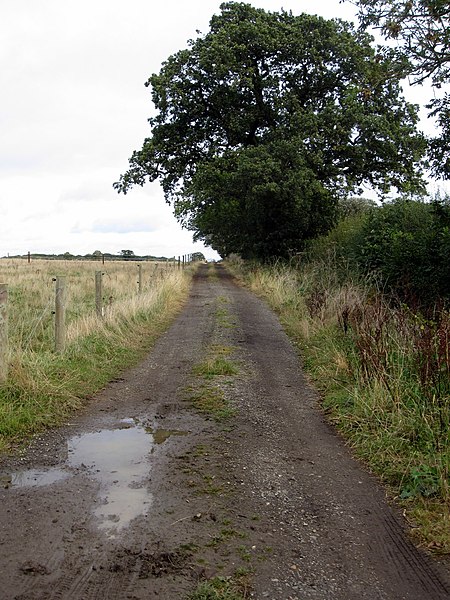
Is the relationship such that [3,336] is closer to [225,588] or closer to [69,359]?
[69,359]

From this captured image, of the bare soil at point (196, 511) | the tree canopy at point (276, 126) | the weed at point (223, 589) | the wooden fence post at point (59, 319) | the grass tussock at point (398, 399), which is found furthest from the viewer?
the tree canopy at point (276, 126)

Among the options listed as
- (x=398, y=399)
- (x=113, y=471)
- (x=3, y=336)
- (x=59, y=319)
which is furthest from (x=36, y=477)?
(x=59, y=319)

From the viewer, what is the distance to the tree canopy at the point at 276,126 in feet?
75.8

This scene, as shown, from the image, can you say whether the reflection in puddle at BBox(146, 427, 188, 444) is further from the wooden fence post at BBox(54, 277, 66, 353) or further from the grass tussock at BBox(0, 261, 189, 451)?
the wooden fence post at BBox(54, 277, 66, 353)

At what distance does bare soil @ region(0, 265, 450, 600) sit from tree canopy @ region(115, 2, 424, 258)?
17.3 metres

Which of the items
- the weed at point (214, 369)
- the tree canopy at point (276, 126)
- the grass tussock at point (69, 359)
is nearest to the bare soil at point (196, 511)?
the grass tussock at point (69, 359)

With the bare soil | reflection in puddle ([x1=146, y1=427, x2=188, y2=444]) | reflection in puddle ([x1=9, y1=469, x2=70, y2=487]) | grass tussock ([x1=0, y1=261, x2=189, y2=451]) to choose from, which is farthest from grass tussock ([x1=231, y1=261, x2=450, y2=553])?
grass tussock ([x1=0, y1=261, x2=189, y2=451])

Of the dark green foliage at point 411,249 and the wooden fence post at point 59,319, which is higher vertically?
the dark green foliage at point 411,249

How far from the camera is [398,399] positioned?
5664 mm

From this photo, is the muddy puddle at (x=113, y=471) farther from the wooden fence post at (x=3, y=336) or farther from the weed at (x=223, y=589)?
the wooden fence post at (x=3, y=336)

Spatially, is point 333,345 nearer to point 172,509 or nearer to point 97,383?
point 97,383

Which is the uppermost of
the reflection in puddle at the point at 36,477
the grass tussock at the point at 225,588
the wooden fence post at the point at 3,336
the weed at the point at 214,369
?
the wooden fence post at the point at 3,336

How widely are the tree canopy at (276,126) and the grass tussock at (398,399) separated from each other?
14.9m

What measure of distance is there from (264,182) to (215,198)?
5074 millimetres
